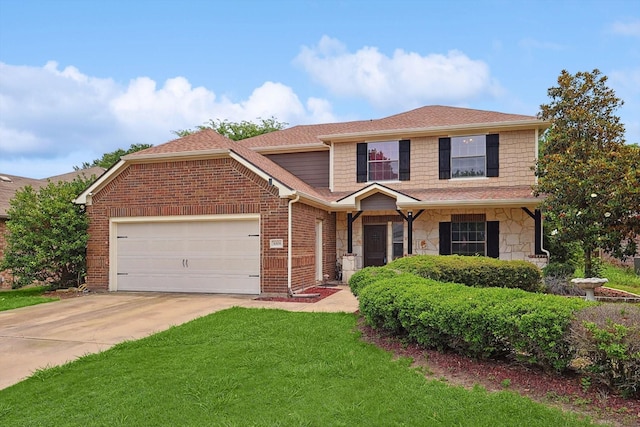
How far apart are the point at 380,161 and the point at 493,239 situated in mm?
4688

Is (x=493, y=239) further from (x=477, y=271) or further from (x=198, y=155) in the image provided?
(x=198, y=155)

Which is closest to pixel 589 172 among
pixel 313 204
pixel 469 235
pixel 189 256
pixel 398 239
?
pixel 469 235

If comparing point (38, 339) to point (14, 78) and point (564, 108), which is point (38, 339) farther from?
point (564, 108)

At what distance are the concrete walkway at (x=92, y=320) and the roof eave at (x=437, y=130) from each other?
19.2ft

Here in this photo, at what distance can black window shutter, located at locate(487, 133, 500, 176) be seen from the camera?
48.3 ft

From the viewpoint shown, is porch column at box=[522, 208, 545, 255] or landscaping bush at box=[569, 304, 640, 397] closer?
landscaping bush at box=[569, 304, 640, 397]

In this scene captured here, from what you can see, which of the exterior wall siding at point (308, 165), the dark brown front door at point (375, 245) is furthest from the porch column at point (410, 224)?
the exterior wall siding at point (308, 165)

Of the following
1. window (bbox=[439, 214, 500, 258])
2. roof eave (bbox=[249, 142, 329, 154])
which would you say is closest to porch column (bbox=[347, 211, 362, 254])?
window (bbox=[439, 214, 500, 258])

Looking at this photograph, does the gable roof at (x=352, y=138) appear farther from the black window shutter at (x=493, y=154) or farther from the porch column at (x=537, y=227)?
the porch column at (x=537, y=227)

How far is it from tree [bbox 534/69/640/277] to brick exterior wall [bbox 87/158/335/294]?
23.3 ft

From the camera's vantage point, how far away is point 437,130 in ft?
48.9

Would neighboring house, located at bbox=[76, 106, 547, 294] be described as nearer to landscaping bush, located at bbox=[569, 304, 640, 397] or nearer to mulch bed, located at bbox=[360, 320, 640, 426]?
mulch bed, located at bbox=[360, 320, 640, 426]

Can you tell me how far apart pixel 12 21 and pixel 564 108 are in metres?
16.7

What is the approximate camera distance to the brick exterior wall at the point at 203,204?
1167 centimetres
